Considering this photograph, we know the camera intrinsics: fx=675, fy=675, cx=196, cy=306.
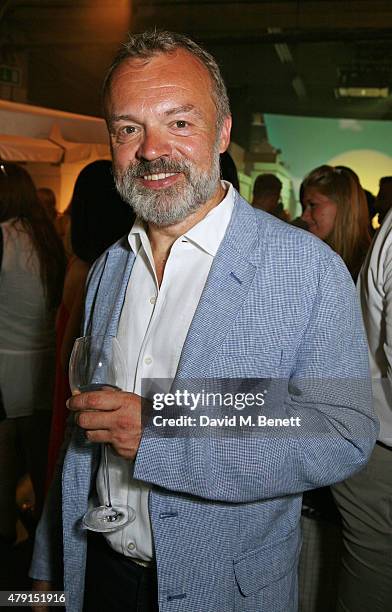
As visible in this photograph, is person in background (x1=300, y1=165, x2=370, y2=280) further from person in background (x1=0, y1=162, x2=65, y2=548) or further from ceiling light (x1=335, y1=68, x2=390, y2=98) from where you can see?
ceiling light (x1=335, y1=68, x2=390, y2=98)

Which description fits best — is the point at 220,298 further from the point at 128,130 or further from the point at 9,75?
the point at 9,75

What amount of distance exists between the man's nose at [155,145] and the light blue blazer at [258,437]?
0.70 feet

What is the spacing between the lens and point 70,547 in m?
1.40

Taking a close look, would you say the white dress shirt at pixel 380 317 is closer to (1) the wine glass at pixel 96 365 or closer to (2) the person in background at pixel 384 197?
(1) the wine glass at pixel 96 365

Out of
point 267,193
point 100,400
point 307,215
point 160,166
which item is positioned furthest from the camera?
point 267,193

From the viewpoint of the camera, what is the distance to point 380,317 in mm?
1797

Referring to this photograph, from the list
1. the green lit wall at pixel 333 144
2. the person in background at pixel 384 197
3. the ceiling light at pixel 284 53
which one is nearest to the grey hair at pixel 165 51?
the person in background at pixel 384 197

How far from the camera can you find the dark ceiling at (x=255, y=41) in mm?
7758

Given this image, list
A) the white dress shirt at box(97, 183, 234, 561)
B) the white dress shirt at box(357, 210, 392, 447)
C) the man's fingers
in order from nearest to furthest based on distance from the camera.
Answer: the man's fingers < the white dress shirt at box(97, 183, 234, 561) < the white dress shirt at box(357, 210, 392, 447)

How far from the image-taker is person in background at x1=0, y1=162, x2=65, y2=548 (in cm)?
304

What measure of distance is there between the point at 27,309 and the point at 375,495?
6.15ft

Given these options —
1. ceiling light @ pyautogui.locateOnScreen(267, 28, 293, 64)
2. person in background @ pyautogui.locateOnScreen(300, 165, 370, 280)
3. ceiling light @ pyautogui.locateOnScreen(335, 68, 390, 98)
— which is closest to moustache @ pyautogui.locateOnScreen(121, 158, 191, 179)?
person in background @ pyautogui.locateOnScreen(300, 165, 370, 280)

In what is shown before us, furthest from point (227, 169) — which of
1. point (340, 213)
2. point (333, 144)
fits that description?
point (333, 144)

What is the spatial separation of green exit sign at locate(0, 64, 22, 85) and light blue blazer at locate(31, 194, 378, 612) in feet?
26.2
